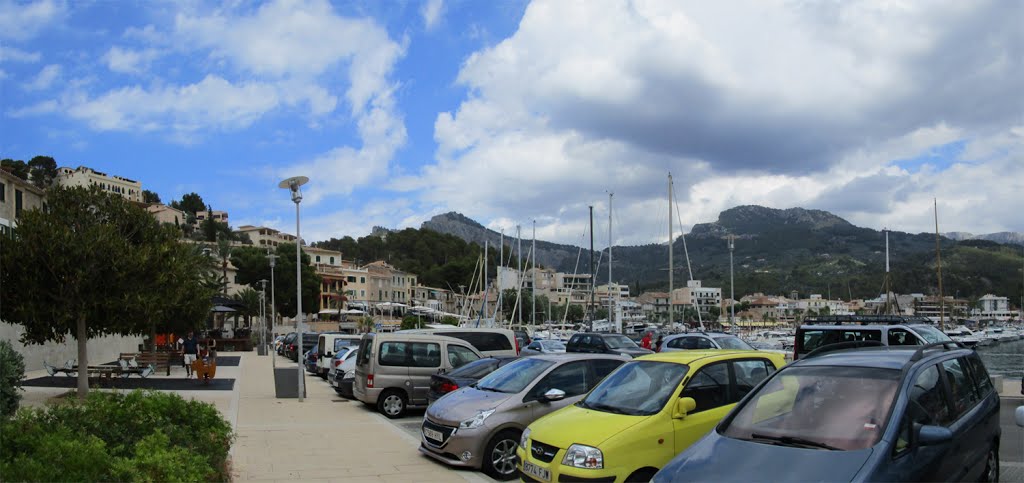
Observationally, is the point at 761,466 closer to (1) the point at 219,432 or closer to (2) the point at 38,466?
(2) the point at 38,466

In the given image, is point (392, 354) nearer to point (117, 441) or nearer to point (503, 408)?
point (503, 408)

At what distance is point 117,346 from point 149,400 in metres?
35.6

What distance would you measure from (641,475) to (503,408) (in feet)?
9.85

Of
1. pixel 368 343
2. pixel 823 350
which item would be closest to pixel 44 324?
pixel 368 343

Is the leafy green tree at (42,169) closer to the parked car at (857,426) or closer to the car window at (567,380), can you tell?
the car window at (567,380)

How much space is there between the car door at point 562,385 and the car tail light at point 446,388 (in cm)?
339

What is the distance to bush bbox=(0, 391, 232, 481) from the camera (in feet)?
21.2

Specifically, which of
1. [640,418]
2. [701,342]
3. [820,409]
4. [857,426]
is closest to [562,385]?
[640,418]

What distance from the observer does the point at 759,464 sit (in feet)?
17.1

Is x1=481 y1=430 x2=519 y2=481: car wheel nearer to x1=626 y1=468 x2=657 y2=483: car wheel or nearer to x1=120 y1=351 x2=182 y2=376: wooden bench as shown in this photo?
x1=626 y1=468 x2=657 y2=483: car wheel

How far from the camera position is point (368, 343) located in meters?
17.3

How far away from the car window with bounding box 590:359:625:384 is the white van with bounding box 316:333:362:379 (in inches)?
749

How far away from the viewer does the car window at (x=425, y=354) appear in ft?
55.6

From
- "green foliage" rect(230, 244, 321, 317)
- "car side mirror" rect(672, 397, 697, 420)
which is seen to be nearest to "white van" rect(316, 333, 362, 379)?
"car side mirror" rect(672, 397, 697, 420)
